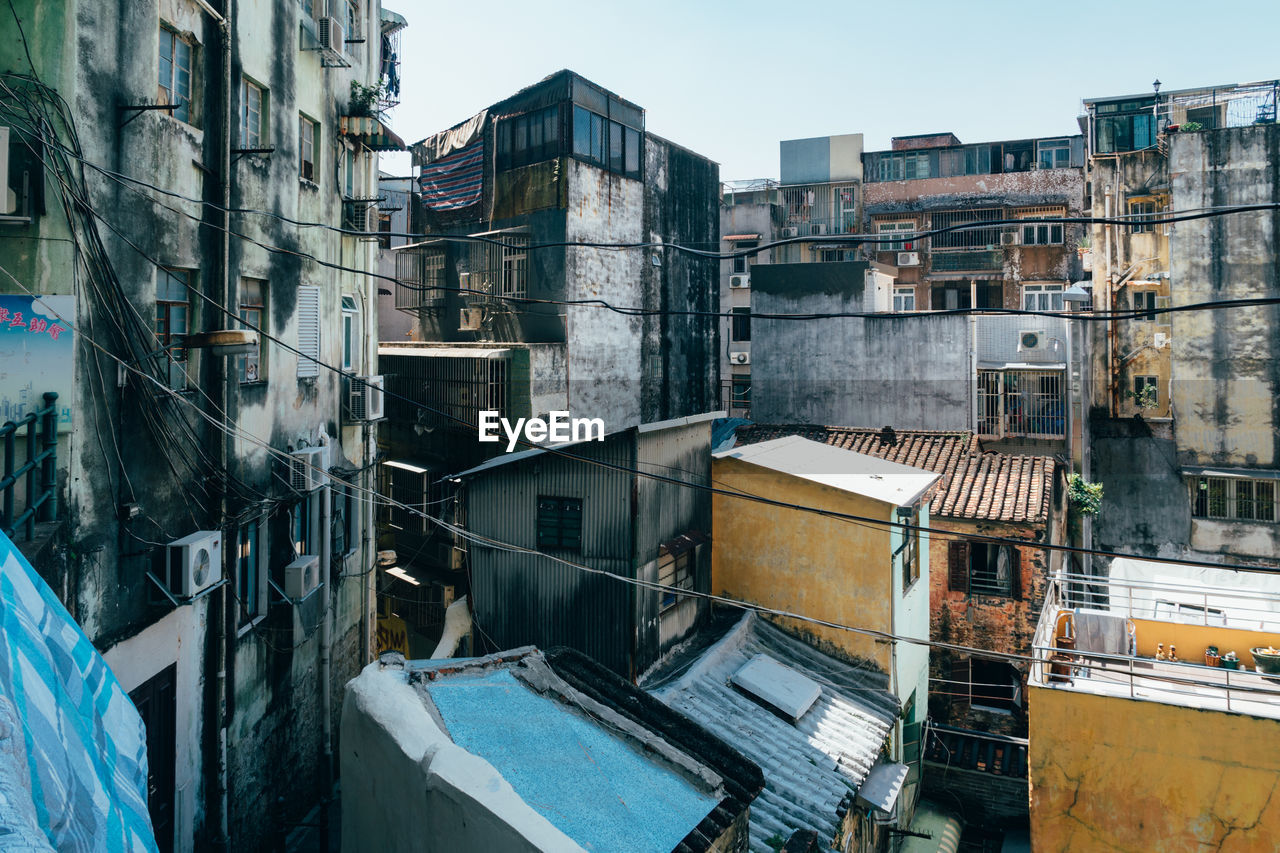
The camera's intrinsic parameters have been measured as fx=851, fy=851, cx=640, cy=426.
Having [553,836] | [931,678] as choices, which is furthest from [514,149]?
[553,836]

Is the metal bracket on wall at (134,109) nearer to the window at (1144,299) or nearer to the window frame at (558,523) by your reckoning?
the window frame at (558,523)

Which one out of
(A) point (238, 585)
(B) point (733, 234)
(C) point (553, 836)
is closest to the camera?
(C) point (553, 836)

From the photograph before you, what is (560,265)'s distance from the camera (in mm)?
24219

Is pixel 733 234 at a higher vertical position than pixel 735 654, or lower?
higher

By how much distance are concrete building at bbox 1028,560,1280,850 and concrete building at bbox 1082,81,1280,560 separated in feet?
57.6

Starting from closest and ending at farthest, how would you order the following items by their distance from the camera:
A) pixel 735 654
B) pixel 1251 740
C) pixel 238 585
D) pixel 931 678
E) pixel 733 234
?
pixel 1251 740 < pixel 238 585 < pixel 735 654 < pixel 931 678 < pixel 733 234

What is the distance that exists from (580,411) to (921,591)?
34.6 ft

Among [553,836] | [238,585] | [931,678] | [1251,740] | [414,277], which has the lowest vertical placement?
[931,678]

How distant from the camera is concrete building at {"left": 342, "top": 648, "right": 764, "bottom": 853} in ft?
25.3

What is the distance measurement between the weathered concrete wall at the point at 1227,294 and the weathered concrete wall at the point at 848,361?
767 centimetres

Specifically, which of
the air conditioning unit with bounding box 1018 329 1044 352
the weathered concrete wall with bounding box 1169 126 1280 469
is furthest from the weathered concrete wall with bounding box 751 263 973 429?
the weathered concrete wall with bounding box 1169 126 1280 469

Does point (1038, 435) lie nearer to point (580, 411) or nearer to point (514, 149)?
point (580, 411)

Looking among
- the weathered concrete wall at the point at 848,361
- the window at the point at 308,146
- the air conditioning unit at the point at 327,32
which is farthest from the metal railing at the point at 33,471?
the weathered concrete wall at the point at 848,361

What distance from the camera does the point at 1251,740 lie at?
1137 centimetres
